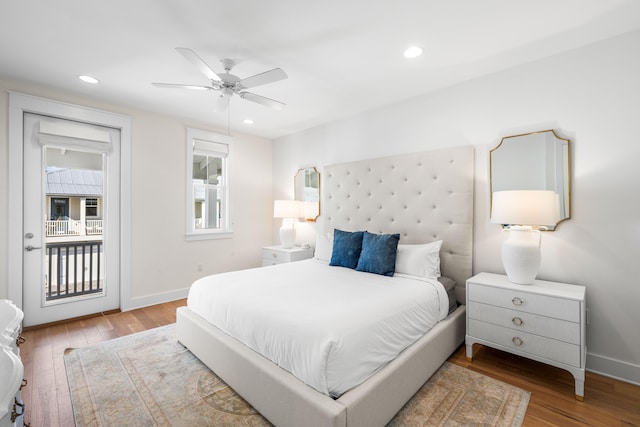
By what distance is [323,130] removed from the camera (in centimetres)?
425

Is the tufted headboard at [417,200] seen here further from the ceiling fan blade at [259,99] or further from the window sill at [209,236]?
the window sill at [209,236]

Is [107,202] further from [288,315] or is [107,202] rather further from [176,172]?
[288,315]

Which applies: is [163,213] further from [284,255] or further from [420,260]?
[420,260]

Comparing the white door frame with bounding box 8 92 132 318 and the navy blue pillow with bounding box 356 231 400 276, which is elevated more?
the white door frame with bounding box 8 92 132 318

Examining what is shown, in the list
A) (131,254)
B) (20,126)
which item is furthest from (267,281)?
(20,126)

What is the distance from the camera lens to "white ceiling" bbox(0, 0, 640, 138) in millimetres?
1845

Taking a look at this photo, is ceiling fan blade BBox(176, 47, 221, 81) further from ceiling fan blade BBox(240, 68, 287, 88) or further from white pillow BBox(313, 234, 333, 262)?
white pillow BBox(313, 234, 333, 262)

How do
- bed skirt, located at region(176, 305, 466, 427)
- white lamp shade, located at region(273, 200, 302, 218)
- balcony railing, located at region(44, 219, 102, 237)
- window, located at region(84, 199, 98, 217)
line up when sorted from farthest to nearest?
white lamp shade, located at region(273, 200, 302, 218) → window, located at region(84, 199, 98, 217) → balcony railing, located at region(44, 219, 102, 237) → bed skirt, located at region(176, 305, 466, 427)

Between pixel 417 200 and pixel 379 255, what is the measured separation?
79 centimetres

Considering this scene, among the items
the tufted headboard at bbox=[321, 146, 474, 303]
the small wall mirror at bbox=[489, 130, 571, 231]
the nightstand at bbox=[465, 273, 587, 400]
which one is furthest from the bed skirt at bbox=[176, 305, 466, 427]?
the small wall mirror at bbox=[489, 130, 571, 231]

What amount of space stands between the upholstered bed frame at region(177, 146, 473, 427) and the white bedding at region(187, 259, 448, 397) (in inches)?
2.8

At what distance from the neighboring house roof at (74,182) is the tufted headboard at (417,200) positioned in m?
2.88

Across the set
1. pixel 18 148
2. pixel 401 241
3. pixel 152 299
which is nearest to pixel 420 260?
pixel 401 241

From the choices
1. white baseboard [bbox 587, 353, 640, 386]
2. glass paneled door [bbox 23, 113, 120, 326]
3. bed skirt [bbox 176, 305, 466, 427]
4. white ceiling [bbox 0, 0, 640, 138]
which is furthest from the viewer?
glass paneled door [bbox 23, 113, 120, 326]
